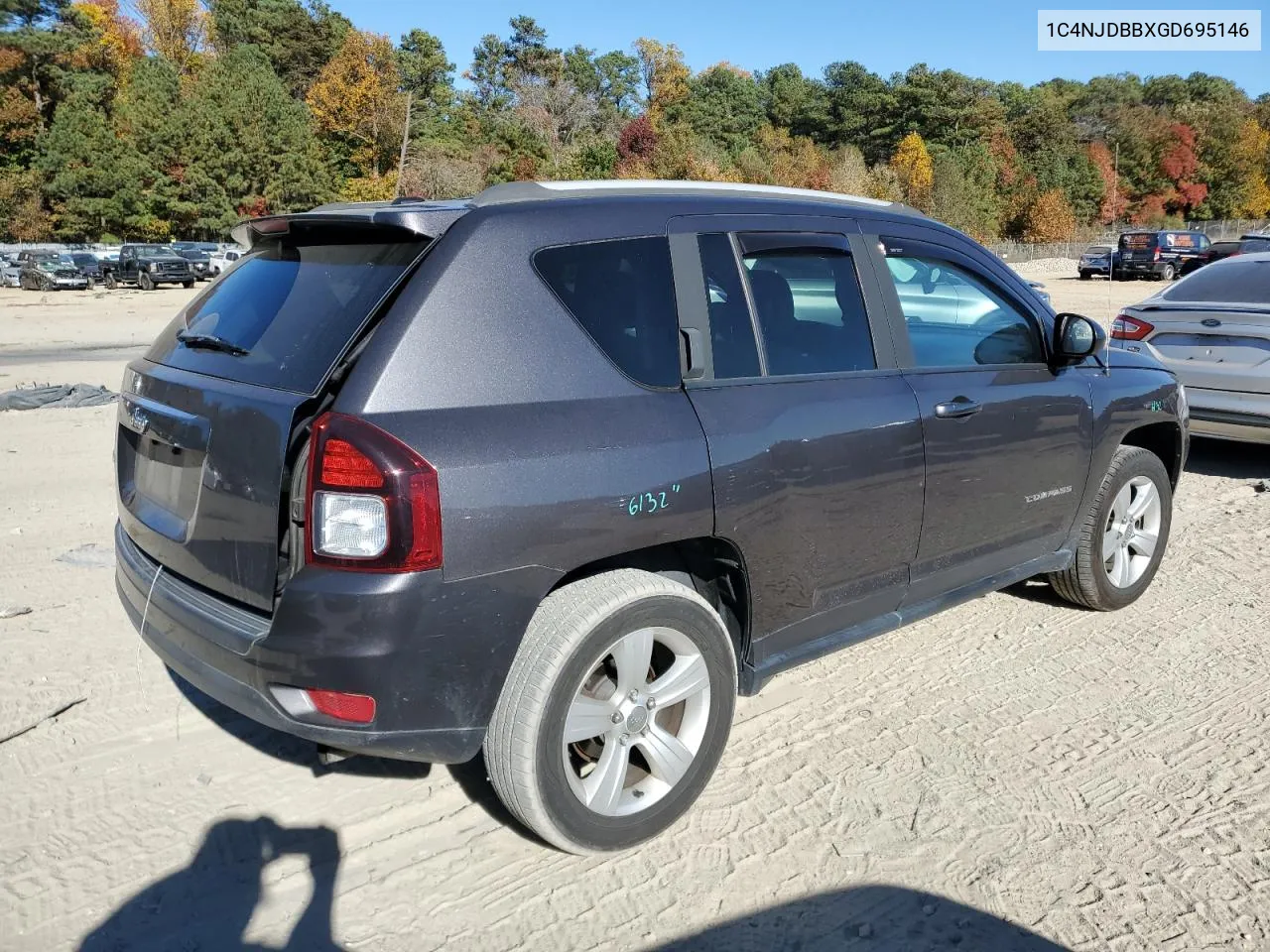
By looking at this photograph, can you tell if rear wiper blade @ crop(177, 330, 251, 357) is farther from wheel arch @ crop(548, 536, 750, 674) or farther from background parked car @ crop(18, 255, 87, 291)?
background parked car @ crop(18, 255, 87, 291)

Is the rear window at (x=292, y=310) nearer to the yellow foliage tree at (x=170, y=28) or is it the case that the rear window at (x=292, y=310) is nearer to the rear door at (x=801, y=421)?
the rear door at (x=801, y=421)

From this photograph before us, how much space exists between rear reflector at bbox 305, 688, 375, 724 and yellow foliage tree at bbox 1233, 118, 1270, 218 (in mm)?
101312

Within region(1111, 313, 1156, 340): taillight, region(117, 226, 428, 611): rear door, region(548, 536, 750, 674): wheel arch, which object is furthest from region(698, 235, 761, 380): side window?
region(1111, 313, 1156, 340): taillight

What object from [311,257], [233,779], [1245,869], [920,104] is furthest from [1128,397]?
[920,104]

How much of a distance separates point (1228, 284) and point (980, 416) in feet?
17.8

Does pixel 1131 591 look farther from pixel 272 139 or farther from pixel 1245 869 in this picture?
pixel 272 139

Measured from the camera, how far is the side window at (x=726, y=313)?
3184 mm

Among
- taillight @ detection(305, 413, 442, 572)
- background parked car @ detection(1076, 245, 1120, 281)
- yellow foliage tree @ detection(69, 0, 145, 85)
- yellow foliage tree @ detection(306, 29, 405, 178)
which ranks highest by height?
yellow foliage tree @ detection(69, 0, 145, 85)

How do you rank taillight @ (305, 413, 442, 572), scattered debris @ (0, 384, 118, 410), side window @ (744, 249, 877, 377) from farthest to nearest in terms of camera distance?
scattered debris @ (0, 384, 118, 410) → side window @ (744, 249, 877, 377) → taillight @ (305, 413, 442, 572)

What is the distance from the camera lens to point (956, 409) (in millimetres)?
3717

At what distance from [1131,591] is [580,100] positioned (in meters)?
71.8

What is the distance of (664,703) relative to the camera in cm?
300

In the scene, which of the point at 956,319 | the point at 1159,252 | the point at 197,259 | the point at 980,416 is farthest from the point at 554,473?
the point at 197,259

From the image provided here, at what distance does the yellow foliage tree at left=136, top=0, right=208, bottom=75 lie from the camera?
254ft
